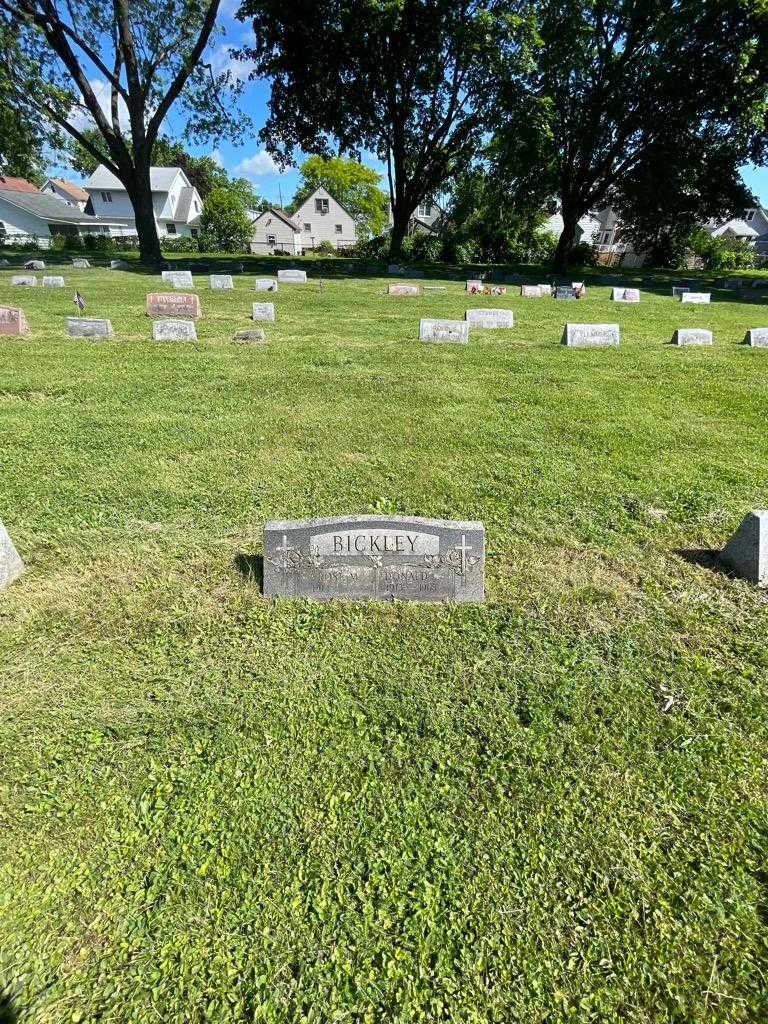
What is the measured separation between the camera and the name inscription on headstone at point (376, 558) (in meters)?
3.27

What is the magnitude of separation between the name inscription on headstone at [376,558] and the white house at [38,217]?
63.3 metres

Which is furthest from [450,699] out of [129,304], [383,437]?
[129,304]

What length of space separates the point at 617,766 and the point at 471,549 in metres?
1.41

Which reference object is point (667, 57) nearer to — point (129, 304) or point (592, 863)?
point (129, 304)

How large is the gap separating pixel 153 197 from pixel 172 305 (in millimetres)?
53338

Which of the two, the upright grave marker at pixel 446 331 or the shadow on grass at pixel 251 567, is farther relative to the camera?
the upright grave marker at pixel 446 331

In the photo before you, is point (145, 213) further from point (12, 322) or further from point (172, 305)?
point (12, 322)

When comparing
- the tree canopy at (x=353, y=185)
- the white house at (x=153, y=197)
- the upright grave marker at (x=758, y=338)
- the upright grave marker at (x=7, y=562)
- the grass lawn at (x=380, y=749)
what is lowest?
the grass lawn at (x=380, y=749)

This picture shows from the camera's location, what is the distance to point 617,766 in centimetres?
243

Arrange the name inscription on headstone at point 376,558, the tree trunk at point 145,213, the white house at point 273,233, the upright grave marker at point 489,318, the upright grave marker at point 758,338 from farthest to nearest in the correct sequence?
the white house at point 273,233, the tree trunk at point 145,213, the upright grave marker at point 489,318, the upright grave marker at point 758,338, the name inscription on headstone at point 376,558

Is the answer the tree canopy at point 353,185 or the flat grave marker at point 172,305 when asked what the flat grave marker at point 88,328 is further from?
the tree canopy at point 353,185

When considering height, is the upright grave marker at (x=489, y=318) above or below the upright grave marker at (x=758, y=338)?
above

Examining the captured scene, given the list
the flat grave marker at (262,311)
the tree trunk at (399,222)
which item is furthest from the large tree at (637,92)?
the flat grave marker at (262,311)

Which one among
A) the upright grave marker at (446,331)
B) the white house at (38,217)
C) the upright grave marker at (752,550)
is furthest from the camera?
the white house at (38,217)
